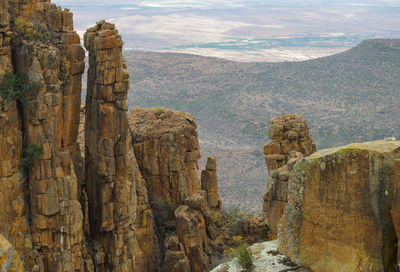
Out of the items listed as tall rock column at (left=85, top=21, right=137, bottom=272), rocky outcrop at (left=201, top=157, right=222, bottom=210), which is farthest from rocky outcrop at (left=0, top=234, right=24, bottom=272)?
rocky outcrop at (left=201, top=157, right=222, bottom=210)

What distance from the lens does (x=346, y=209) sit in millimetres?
11016

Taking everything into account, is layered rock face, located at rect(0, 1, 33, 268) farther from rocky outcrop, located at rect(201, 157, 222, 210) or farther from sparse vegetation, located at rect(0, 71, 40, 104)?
rocky outcrop, located at rect(201, 157, 222, 210)

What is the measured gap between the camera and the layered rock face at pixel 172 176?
136 ft

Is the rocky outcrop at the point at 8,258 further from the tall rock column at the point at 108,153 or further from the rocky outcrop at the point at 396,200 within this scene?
the tall rock column at the point at 108,153

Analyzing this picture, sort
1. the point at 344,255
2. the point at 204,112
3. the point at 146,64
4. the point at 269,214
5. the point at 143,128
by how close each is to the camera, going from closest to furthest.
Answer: the point at 344,255
the point at 269,214
the point at 143,128
the point at 204,112
the point at 146,64

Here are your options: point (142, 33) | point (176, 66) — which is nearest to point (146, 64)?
point (176, 66)

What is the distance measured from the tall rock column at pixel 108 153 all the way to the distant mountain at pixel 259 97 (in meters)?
34.9

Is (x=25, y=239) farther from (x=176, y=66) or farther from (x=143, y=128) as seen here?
(x=176, y=66)

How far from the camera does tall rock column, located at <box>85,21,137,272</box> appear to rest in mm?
31906

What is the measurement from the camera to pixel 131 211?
33656mm

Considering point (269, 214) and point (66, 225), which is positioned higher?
point (66, 225)

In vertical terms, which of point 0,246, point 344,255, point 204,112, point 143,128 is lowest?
point 204,112

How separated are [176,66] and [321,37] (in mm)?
89357

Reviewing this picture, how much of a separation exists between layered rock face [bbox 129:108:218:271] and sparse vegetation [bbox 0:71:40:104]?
655 inches
